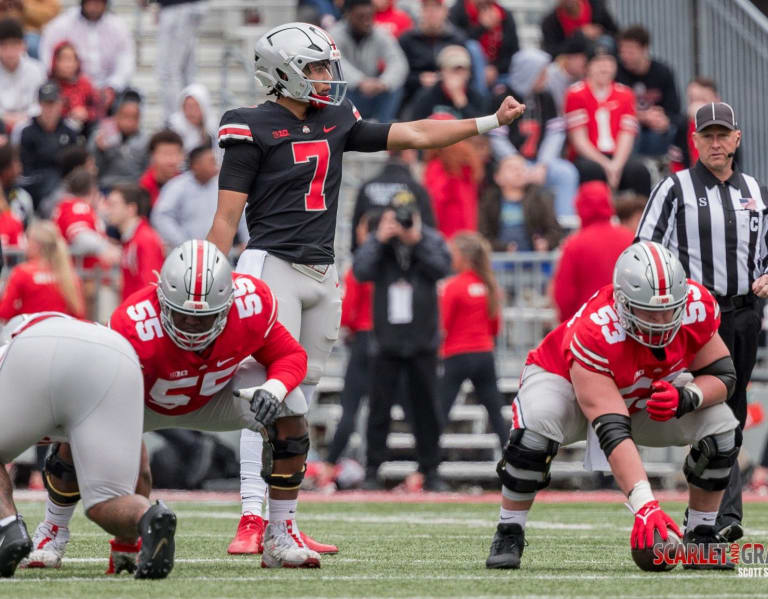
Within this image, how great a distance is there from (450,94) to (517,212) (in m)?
1.25

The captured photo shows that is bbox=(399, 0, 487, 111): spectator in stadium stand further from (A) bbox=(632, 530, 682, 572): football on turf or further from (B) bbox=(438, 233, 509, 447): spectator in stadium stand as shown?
(A) bbox=(632, 530, 682, 572): football on turf

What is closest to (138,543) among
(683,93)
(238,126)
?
(238,126)

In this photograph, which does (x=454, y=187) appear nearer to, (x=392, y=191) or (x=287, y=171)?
(x=392, y=191)

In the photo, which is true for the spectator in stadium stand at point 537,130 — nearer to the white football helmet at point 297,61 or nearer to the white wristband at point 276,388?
the white football helmet at point 297,61

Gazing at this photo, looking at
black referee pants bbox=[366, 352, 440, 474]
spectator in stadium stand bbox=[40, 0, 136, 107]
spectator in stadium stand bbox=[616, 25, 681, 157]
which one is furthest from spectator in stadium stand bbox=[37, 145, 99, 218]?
spectator in stadium stand bbox=[616, 25, 681, 157]

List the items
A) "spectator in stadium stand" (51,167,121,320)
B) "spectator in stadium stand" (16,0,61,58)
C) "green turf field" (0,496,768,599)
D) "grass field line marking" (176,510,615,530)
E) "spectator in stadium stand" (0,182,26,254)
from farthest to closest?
"spectator in stadium stand" (16,0,61,58) < "spectator in stadium stand" (0,182,26,254) < "spectator in stadium stand" (51,167,121,320) < "grass field line marking" (176,510,615,530) < "green turf field" (0,496,768,599)

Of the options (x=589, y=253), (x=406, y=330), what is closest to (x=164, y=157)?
(x=406, y=330)

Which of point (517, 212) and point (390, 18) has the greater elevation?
point (390, 18)

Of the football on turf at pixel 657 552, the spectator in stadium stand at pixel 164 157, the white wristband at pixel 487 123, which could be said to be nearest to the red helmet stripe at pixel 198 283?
the white wristband at pixel 487 123

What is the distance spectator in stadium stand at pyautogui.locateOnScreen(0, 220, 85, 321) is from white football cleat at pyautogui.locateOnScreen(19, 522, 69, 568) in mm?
5147

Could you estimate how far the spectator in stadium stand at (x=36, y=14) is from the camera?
52.7ft

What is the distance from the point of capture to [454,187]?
43.4 feet

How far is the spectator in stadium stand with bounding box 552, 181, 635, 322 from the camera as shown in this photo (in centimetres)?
1110

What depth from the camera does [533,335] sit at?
504 inches
